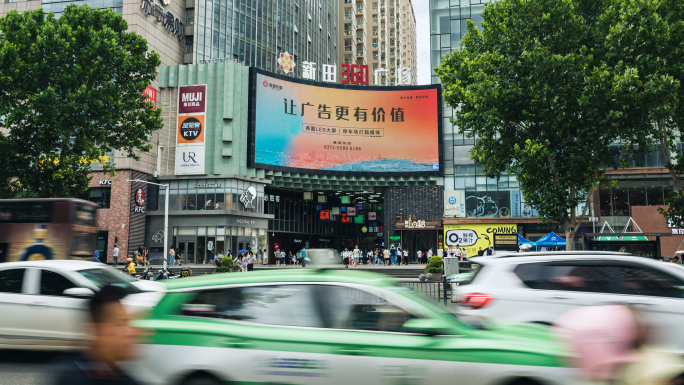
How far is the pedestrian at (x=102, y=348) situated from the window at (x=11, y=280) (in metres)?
4.34

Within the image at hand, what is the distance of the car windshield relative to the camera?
7.95 m

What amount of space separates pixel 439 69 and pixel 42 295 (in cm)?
2016

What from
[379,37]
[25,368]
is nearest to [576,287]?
[25,368]

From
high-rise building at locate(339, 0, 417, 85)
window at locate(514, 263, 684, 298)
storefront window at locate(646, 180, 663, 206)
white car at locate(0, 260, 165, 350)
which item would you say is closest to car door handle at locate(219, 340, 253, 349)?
white car at locate(0, 260, 165, 350)

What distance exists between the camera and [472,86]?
71.6 ft

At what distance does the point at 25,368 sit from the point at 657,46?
21480 mm

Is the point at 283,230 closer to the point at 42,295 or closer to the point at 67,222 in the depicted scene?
the point at 67,222

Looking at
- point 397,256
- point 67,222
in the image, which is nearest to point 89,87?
point 67,222

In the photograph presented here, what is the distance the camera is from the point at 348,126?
48344 millimetres

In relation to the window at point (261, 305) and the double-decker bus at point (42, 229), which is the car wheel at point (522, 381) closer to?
the window at point (261, 305)

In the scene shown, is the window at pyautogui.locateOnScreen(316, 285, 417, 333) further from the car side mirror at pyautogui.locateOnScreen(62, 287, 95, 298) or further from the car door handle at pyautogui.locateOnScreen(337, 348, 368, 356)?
the car side mirror at pyautogui.locateOnScreen(62, 287, 95, 298)

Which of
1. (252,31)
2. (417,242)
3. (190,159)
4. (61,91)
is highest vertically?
(252,31)

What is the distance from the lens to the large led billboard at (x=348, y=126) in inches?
1852

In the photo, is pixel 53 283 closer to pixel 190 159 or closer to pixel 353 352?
pixel 353 352
